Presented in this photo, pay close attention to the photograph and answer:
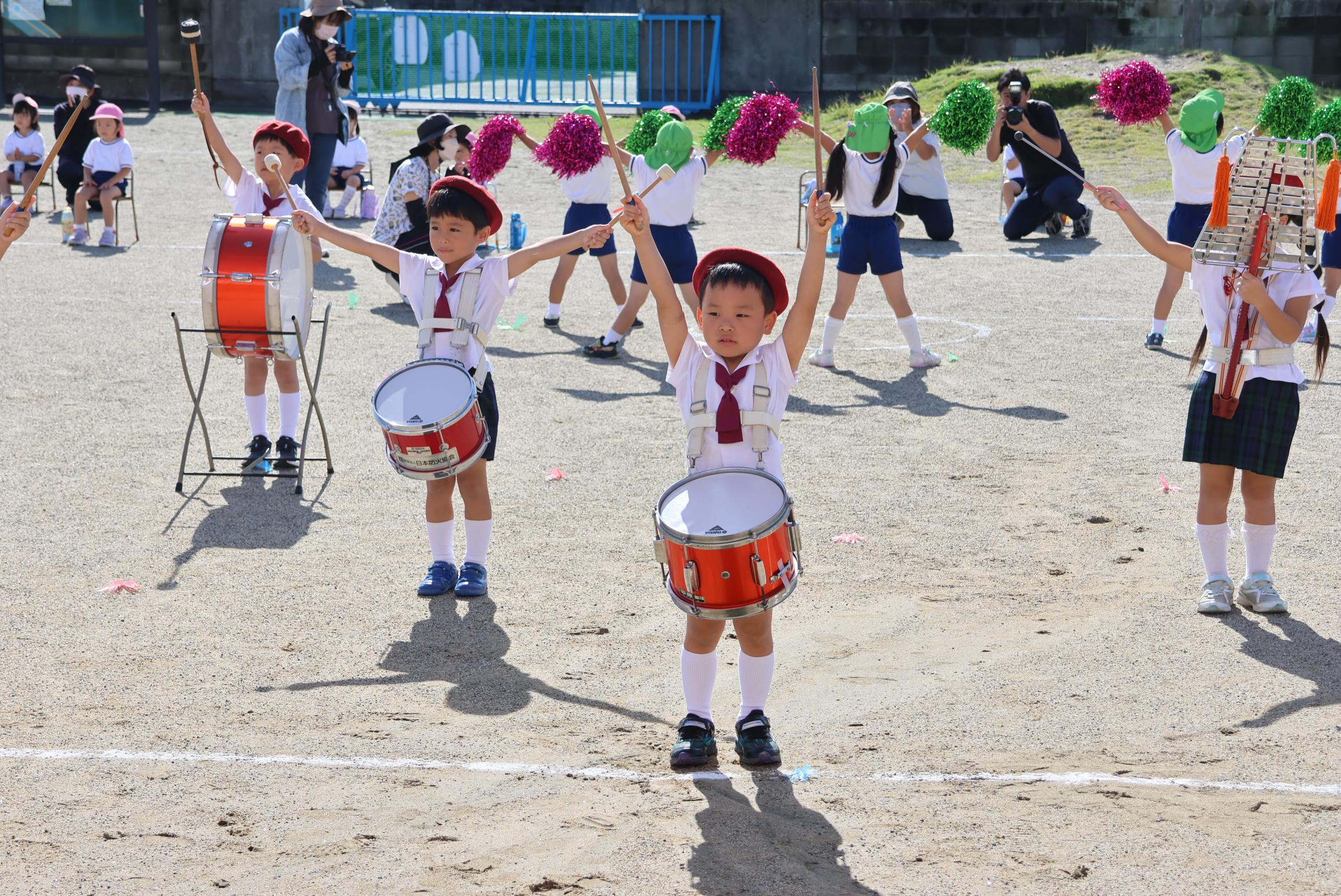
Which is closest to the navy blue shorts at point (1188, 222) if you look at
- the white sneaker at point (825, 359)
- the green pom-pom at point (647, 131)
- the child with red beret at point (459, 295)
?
the white sneaker at point (825, 359)

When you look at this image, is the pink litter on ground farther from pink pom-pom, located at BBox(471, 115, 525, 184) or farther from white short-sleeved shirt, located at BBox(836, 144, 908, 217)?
pink pom-pom, located at BBox(471, 115, 525, 184)

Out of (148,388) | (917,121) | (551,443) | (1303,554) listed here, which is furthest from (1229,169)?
(917,121)

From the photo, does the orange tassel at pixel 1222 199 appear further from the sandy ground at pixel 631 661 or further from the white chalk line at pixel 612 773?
the white chalk line at pixel 612 773

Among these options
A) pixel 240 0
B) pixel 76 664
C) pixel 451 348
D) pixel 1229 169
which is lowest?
pixel 76 664

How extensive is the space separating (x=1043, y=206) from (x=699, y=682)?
460 inches

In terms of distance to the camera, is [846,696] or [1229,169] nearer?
[846,696]

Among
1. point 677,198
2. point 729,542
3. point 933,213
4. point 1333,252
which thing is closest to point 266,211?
point 677,198

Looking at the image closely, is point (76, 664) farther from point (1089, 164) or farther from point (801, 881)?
point (1089, 164)

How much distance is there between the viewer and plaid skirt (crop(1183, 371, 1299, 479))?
557 cm

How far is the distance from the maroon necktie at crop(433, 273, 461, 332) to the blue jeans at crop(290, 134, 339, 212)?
8.74 meters

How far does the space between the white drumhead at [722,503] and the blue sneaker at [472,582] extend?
1.87 metres

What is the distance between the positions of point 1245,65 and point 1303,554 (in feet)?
58.0

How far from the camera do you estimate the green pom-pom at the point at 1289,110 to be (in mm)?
8242

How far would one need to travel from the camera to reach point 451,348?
19.4 ft
